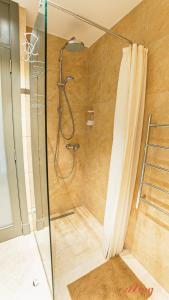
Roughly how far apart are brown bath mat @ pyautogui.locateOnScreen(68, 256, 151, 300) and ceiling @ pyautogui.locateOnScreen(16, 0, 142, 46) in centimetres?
240

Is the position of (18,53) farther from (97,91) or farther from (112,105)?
(112,105)

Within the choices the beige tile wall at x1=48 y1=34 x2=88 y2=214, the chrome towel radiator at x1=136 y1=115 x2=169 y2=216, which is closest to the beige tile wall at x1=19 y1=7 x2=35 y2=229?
the beige tile wall at x1=48 y1=34 x2=88 y2=214

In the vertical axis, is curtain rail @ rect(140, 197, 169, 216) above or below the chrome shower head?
below

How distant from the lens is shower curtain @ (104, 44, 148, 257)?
1174 millimetres

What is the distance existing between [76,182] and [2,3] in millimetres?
2123

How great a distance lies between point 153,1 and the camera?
116cm

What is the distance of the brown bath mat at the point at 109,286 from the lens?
44.4 inches

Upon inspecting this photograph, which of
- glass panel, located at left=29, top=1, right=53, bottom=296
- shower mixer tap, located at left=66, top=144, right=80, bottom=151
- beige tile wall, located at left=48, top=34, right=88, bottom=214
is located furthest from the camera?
shower mixer tap, located at left=66, top=144, right=80, bottom=151

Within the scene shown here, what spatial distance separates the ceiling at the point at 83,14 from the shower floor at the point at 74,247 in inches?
92.8

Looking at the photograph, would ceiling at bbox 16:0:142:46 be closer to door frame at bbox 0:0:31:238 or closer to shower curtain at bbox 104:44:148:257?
door frame at bbox 0:0:31:238

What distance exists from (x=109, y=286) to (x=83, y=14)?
8.22 feet

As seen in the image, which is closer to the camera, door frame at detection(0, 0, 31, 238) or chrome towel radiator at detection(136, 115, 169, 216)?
chrome towel radiator at detection(136, 115, 169, 216)

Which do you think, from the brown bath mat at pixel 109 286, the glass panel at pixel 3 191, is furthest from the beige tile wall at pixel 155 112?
the glass panel at pixel 3 191

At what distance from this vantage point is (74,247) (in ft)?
5.19
